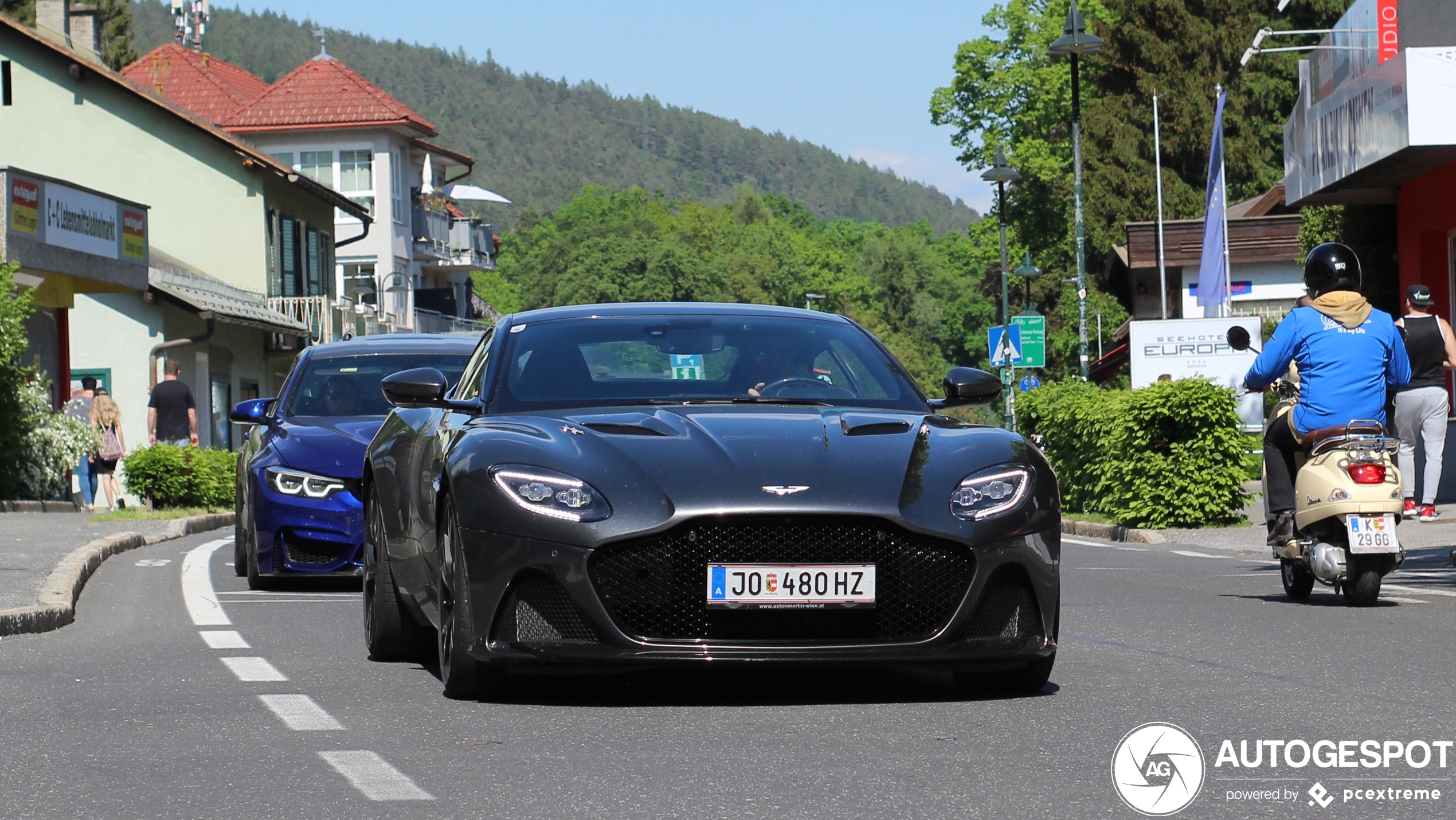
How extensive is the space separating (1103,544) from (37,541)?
9.29 m

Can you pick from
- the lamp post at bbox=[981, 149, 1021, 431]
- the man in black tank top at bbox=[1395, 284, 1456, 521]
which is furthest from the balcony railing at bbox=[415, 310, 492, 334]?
the man in black tank top at bbox=[1395, 284, 1456, 521]

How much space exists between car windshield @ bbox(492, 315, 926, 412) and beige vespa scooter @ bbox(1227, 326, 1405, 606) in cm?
335

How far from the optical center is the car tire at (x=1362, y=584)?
10.9m

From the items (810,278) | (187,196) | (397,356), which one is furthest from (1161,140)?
(810,278)

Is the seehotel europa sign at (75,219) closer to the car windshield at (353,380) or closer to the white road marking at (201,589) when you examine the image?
the white road marking at (201,589)

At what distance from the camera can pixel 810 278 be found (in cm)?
16050

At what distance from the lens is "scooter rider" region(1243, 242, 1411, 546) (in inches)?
443

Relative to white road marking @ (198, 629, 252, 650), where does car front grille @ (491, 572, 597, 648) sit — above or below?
above

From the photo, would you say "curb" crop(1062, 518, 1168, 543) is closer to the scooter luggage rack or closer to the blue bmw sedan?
the blue bmw sedan

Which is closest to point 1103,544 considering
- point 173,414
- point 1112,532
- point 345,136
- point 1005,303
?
point 1112,532

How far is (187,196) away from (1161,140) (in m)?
31.3

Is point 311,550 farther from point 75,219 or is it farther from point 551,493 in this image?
point 75,219

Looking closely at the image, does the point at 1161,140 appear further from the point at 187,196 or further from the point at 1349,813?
the point at 1349,813

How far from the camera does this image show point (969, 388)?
797 cm
